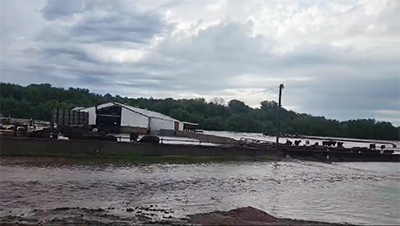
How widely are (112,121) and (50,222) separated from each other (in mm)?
68041

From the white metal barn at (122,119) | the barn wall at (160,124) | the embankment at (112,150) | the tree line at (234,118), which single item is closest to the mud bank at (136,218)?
the embankment at (112,150)

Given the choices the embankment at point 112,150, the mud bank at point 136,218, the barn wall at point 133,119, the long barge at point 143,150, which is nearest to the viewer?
the mud bank at point 136,218

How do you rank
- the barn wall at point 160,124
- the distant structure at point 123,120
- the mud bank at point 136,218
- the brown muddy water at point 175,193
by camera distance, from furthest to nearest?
the barn wall at point 160,124 < the distant structure at point 123,120 < the brown muddy water at point 175,193 < the mud bank at point 136,218

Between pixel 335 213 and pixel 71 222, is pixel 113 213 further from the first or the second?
pixel 335 213

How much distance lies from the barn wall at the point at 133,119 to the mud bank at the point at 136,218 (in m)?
64.0

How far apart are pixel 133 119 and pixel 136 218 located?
6723 centimetres

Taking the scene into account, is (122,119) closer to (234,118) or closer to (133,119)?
(133,119)

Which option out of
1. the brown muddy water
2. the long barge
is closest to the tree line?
the long barge

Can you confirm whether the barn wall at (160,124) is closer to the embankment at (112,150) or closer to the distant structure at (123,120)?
the distant structure at (123,120)

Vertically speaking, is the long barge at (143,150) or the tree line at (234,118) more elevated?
the tree line at (234,118)

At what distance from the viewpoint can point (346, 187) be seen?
3450 cm

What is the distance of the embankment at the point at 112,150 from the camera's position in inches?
1601

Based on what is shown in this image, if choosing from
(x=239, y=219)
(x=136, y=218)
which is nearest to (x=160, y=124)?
(x=136, y=218)

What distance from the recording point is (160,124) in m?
85.7
